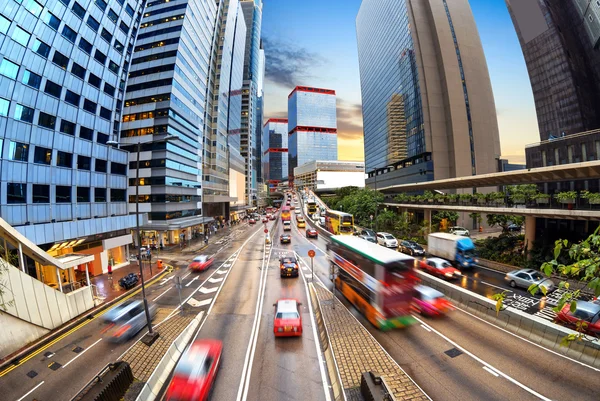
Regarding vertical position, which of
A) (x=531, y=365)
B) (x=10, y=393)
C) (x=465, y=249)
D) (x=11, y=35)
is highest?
(x=11, y=35)

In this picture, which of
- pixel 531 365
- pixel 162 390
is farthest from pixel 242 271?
pixel 531 365

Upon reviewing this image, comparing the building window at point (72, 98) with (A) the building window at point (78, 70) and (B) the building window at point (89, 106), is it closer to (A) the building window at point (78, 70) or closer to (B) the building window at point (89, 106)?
(B) the building window at point (89, 106)

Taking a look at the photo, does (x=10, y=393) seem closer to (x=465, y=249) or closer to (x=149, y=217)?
(x=465, y=249)

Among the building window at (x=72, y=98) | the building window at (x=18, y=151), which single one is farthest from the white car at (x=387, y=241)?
the building window at (x=72, y=98)

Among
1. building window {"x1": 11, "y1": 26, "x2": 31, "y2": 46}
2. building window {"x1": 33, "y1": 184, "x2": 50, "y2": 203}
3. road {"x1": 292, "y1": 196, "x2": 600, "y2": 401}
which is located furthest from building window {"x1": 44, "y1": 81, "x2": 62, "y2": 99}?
road {"x1": 292, "y1": 196, "x2": 600, "y2": 401}

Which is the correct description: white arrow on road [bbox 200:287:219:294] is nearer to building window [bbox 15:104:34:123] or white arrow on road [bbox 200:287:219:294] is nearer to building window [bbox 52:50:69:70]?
building window [bbox 15:104:34:123]

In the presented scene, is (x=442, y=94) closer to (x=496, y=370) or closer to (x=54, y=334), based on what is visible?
(x=496, y=370)

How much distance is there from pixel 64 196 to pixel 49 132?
6001mm

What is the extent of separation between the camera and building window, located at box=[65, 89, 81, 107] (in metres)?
27.4

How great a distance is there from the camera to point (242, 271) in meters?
28.3

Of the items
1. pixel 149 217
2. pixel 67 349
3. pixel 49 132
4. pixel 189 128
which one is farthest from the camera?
pixel 189 128

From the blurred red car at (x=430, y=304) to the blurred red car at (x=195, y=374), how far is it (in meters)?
11.9

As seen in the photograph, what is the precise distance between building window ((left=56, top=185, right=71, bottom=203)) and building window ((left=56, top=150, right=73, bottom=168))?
222 centimetres

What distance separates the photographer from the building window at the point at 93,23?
30359 millimetres
